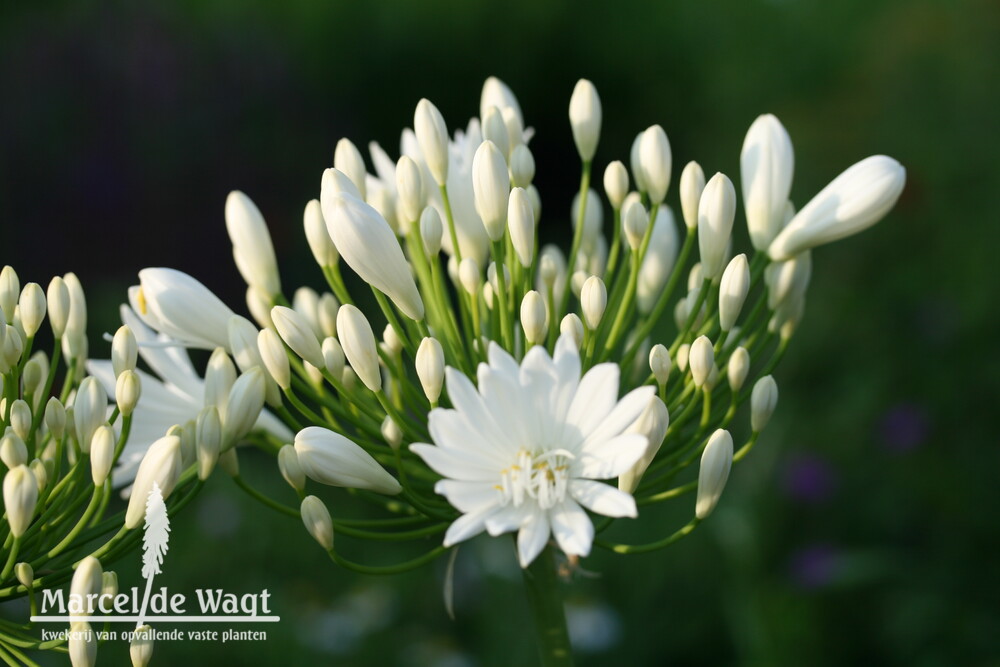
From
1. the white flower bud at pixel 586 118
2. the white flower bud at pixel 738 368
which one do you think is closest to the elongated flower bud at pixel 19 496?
the white flower bud at pixel 738 368

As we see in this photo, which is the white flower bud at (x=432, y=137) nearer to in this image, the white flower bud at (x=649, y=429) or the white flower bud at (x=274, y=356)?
the white flower bud at (x=274, y=356)

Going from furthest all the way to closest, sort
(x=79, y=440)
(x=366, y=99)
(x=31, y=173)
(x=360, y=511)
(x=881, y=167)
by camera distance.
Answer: (x=366, y=99) < (x=31, y=173) < (x=360, y=511) < (x=881, y=167) < (x=79, y=440)

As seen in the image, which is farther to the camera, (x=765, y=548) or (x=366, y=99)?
(x=366, y=99)

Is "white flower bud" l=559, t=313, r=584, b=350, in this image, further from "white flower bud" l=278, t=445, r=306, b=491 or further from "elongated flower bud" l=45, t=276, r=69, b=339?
"elongated flower bud" l=45, t=276, r=69, b=339

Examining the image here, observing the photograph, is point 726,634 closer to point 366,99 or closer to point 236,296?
point 236,296

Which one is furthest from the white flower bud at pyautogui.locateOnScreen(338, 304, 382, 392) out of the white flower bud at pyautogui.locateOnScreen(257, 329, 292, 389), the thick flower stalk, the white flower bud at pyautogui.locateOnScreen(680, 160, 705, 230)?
the white flower bud at pyautogui.locateOnScreen(680, 160, 705, 230)

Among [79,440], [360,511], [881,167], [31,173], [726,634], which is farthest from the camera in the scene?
[31,173]

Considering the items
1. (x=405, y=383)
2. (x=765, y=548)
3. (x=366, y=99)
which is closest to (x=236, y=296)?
(x=366, y=99)
